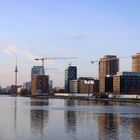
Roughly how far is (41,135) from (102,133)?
5967 millimetres

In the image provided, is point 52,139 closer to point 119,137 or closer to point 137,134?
point 119,137

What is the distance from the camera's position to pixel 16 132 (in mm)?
39594

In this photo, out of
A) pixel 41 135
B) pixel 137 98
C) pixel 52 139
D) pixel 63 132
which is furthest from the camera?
pixel 137 98

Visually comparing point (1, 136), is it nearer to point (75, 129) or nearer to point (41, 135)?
point (41, 135)

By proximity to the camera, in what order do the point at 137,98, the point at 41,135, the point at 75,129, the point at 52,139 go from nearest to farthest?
1. the point at 52,139
2. the point at 41,135
3. the point at 75,129
4. the point at 137,98

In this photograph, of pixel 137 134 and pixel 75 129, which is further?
pixel 75 129

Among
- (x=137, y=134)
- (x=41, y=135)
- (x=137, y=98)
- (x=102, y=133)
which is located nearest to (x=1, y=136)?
(x=41, y=135)

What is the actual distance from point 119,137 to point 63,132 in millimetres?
5874

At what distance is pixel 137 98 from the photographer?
6437 inches

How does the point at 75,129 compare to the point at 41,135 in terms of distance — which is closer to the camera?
the point at 41,135

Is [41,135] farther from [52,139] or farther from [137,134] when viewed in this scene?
[137,134]

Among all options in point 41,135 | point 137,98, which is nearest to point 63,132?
point 41,135

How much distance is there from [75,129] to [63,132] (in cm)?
340

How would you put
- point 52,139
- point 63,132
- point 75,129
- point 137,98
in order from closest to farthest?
point 52,139 → point 63,132 → point 75,129 → point 137,98
